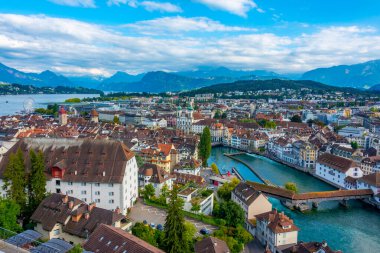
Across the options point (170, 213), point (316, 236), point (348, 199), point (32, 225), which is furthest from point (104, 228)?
point (348, 199)

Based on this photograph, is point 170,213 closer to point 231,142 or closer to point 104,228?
point 104,228

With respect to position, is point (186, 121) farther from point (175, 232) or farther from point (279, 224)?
point (175, 232)

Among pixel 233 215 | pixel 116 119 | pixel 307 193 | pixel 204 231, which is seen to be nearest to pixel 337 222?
pixel 307 193

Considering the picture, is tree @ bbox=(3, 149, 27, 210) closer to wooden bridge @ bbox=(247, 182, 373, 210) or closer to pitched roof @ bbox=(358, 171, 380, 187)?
wooden bridge @ bbox=(247, 182, 373, 210)

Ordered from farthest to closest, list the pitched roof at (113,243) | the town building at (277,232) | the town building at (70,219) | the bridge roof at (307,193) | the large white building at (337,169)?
the large white building at (337,169), the bridge roof at (307,193), the town building at (277,232), the town building at (70,219), the pitched roof at (113,243)

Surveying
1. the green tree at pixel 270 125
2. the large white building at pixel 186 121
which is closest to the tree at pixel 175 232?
the large white building at pixel 186 121

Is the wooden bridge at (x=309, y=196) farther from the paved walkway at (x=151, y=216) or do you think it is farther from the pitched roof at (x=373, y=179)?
the paved walkway at (x=151, y=216)
